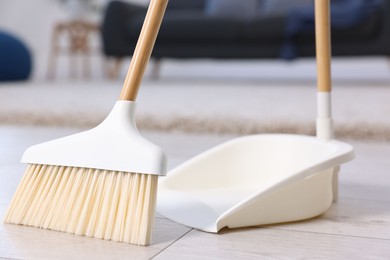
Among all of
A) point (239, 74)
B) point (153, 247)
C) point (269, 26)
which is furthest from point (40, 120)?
point (239, 74)

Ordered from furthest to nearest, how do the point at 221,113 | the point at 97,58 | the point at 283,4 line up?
the point at 97,58 < the point at 283,4 < the point at 221,113

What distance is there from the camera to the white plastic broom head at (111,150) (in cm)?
52

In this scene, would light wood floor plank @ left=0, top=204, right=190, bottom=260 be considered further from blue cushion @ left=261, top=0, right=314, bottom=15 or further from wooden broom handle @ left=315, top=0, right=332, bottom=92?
blue cushion @ left=261, top=0, right=314, bottom=15

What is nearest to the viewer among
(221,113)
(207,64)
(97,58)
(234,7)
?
(221,113)

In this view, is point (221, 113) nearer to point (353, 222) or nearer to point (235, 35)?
point (353, 222)

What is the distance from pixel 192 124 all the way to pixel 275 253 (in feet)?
3.04

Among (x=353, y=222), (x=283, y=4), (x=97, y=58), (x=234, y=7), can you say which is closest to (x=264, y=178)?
(x=353, y=222)

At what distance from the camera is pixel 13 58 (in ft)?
9.83

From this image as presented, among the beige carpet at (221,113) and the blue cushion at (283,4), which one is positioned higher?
the blue cushion at (283,4)

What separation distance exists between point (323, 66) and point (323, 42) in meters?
0.03

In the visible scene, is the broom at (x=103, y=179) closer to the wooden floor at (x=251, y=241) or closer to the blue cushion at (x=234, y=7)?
the wooden floor at (x=251, y=241)

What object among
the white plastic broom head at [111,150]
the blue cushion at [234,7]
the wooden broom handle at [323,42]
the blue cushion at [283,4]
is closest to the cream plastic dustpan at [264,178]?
the wooden broom handle at [323,42]

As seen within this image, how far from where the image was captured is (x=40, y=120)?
5.08 feet

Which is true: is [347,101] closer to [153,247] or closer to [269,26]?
[269,26]
